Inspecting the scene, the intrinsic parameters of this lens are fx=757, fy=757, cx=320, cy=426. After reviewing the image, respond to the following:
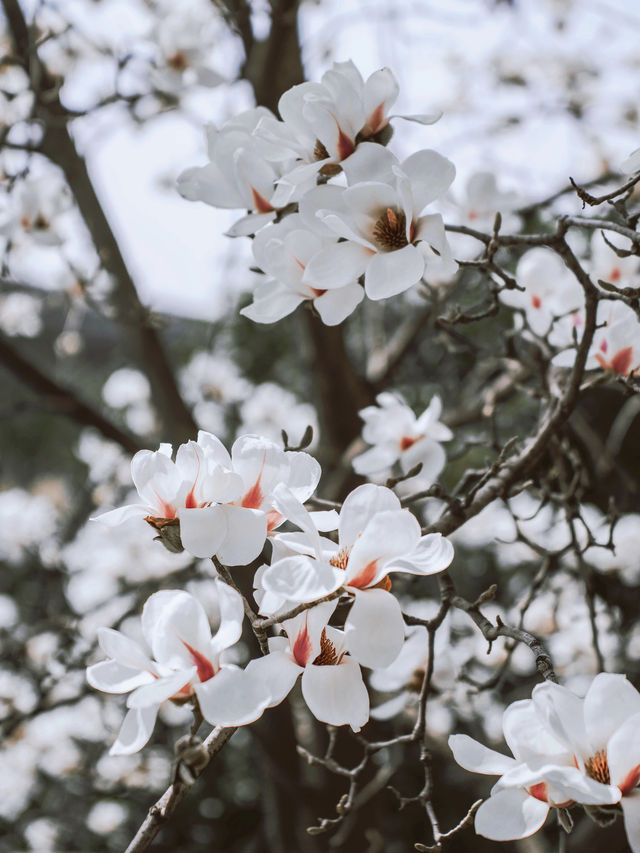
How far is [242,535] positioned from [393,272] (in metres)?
0.20

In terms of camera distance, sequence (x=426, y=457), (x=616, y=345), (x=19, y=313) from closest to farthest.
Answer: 1. (x=616, y=345)
2. (x=426, y=457)
3. (x=19, y=313)

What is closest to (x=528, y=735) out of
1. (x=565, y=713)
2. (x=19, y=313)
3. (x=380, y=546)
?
(x=565, y=713)

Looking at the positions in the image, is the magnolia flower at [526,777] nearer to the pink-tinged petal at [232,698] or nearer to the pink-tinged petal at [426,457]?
the pink-tinged petal at [232,698]

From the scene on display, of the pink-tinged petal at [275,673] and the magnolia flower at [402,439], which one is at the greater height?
the pink-tinged petal at [275,673]

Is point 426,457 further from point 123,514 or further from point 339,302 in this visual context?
point 123,514

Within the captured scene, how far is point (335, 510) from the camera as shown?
23.7 inches

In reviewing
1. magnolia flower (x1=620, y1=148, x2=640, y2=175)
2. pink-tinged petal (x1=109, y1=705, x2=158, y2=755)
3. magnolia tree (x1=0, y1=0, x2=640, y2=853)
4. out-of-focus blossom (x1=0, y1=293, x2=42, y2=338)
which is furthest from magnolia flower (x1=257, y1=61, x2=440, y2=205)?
out-of-focus blossom (x1=0, y1=293, x2=42, y2=338)

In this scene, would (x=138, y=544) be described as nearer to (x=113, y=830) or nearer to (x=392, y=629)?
(x=113, y=830)

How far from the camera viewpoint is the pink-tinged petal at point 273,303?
23.9 inches

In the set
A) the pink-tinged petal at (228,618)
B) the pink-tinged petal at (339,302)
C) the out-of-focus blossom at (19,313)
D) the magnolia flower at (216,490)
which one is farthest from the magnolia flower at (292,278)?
the out-of-focus blossom at (19,313)

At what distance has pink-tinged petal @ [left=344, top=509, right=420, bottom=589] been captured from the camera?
422 millimetres

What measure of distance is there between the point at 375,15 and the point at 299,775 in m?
1.64

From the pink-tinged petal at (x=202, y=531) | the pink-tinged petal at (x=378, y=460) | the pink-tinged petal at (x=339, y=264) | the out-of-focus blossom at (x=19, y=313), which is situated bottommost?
the out-of-focus blossom at (x=19, y=313)

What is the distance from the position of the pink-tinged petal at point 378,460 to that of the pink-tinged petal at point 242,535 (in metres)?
0.41
